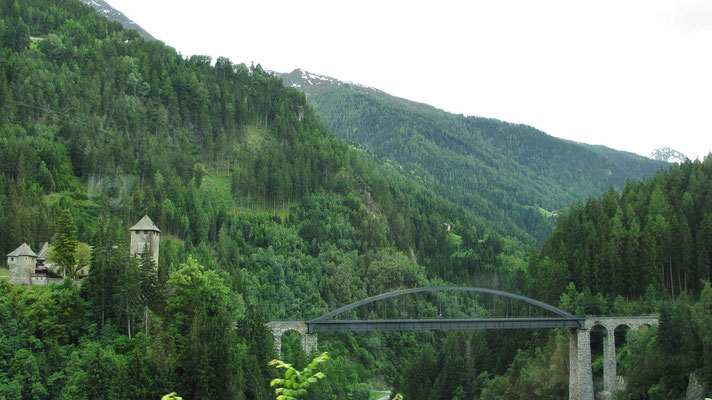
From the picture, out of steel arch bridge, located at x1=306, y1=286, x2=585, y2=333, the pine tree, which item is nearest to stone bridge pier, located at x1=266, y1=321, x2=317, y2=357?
steel arch bridge, located at x1=306, y1=286, x2=585, y2=333

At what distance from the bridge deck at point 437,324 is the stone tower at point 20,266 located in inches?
1054

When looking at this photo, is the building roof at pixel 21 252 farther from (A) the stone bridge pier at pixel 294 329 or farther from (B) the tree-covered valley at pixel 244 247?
(A) the stone bridge pier at pixel 294 329

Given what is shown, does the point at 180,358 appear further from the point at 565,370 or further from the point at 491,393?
the point at 565,370

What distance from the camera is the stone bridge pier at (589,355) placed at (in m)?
76.0

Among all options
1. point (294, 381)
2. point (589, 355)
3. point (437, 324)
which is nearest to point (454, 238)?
point (589, 355)

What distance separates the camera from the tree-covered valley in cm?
6100

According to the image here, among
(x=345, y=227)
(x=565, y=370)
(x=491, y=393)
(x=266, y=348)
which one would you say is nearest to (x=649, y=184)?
(x=565, y=370)

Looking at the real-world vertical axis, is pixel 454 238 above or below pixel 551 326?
above

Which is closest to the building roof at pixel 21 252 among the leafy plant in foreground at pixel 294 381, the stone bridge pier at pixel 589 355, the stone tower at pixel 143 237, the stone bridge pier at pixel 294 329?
the stone tower at pixel 143 237

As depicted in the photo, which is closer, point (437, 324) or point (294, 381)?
point (294, 381)

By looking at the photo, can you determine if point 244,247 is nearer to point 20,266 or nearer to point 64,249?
point 64,249

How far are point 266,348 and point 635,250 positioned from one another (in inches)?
1938

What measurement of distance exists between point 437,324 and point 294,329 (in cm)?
1497

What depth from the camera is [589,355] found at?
77.9 m
